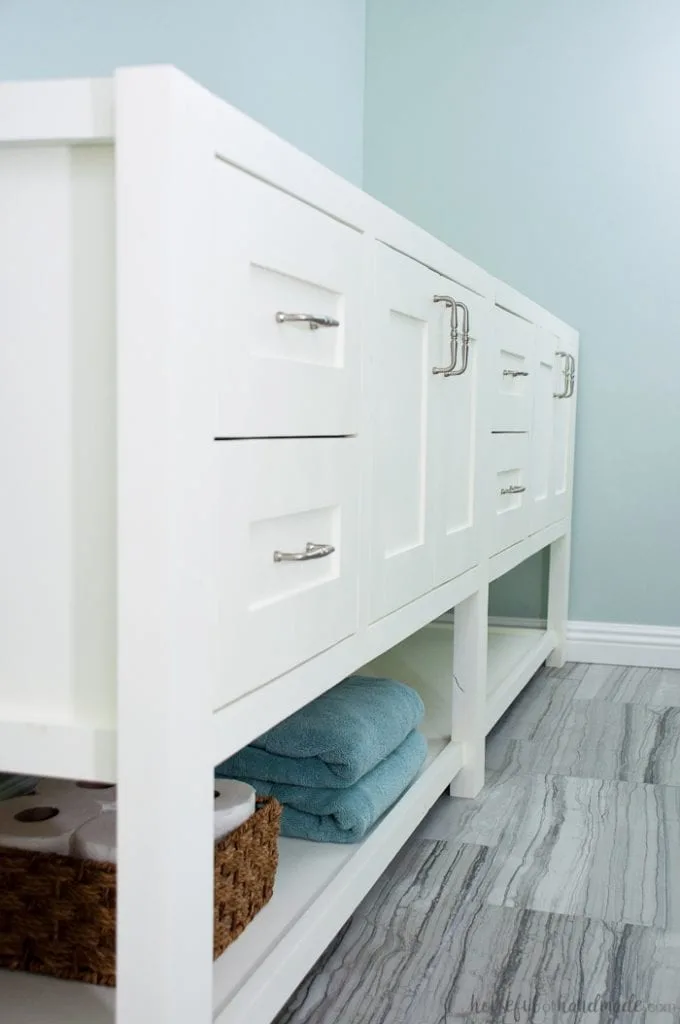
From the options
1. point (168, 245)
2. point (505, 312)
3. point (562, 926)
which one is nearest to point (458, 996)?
point (562, 926)

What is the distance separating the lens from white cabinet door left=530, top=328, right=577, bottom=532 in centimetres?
228

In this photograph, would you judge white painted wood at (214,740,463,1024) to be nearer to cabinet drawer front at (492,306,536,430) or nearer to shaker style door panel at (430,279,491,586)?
shaker style door panel at (430,279,491,586)

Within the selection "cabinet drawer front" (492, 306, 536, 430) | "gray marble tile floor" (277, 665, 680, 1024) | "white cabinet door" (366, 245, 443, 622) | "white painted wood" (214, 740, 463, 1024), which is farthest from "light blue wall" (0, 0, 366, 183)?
"gray marble tile floor" (277, 665, 680, 1024)

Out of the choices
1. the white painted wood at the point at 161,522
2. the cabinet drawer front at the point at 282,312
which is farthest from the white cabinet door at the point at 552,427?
the white painted wood at the point at 161,522

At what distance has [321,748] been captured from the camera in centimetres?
132

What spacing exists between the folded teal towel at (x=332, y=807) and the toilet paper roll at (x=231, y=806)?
17 cm

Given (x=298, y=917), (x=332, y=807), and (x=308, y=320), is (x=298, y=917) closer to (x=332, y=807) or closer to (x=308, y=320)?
(x=332, y=807)

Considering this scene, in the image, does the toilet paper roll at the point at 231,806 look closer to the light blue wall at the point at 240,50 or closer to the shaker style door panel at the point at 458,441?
the shaker style door panel at the point at 458,441

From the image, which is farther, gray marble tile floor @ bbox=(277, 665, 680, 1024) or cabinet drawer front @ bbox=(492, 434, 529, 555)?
cabinet drawer front @ bbox=(492, 434, 529, 555)

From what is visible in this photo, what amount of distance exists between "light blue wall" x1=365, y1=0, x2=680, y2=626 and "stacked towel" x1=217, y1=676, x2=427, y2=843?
1521 mm

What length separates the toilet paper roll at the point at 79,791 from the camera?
1.16m

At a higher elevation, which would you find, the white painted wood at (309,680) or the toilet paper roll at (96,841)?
the white painted wood at (309,680)

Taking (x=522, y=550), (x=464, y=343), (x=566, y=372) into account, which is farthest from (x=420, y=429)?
(x=566, y=372)

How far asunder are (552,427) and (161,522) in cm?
181
